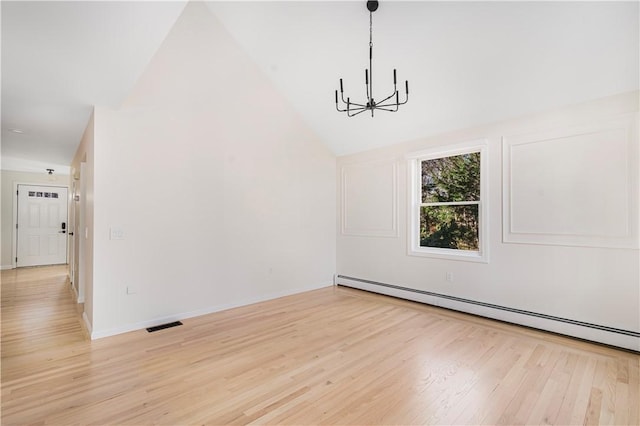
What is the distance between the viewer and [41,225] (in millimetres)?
7422

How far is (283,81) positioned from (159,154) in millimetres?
2063

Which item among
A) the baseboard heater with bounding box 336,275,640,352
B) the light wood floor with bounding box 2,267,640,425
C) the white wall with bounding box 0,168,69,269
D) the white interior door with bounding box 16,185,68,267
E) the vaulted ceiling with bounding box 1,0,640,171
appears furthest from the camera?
the white interior door with bounding box 16,185,68,267

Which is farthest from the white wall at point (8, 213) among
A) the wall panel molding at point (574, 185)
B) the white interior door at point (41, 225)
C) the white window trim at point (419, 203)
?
the wall panel molding at point (574, 185)

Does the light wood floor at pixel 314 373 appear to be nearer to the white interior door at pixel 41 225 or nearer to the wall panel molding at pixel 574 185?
the wall panel molding at pixel 574 185

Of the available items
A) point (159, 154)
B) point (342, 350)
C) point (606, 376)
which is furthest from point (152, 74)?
point (606, 376)

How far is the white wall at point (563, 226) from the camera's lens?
9.40 ft

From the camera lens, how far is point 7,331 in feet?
10.8

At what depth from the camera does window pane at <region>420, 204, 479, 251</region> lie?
4.05 meters

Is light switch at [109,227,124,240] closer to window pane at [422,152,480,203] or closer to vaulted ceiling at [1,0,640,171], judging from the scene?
vaulted ceiling at [1,0,640,171]

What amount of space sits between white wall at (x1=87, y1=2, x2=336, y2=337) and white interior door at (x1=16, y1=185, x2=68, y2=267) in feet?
20.4

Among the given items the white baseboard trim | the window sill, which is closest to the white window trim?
the window sill

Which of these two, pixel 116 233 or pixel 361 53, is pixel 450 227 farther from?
pixel 116 233

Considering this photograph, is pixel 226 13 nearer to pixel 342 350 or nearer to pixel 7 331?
pixel 342 350

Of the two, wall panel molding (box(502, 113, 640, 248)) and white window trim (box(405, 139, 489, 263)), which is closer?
wall panel molding (box(502, 113, 640, 248))
